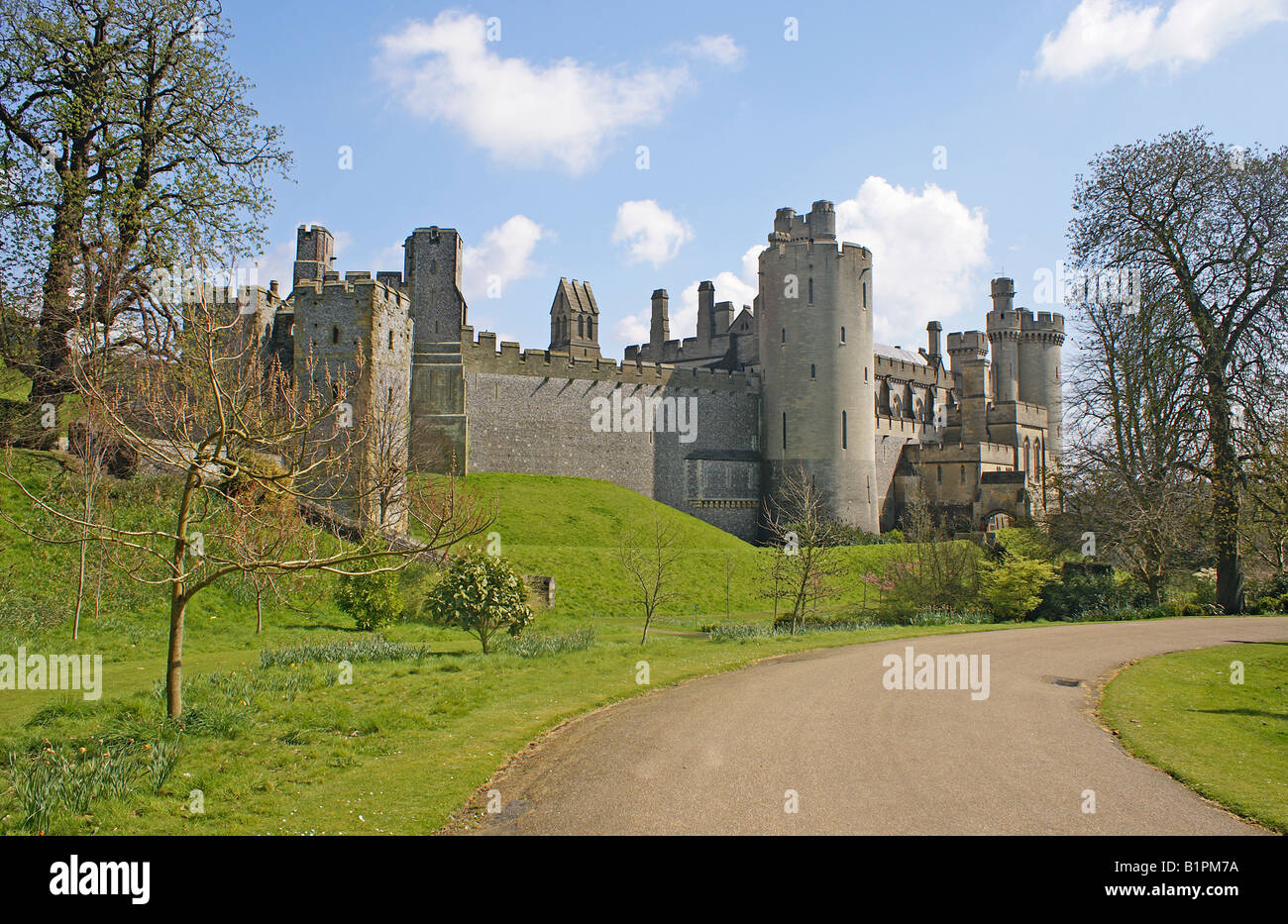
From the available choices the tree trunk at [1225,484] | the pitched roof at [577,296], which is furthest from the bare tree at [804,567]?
the pitched roof at [577,296]

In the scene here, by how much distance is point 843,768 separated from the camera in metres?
8.74

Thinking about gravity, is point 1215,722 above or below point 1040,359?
below

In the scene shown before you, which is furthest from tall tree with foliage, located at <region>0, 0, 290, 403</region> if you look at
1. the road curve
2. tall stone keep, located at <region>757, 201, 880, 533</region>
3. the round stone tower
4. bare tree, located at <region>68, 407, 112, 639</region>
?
the round stone tower

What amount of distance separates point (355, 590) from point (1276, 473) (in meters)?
18.5

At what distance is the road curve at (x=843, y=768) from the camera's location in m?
7.27

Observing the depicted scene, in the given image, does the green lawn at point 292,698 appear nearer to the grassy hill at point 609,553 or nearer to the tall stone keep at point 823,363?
the grassy hill at point 609,553

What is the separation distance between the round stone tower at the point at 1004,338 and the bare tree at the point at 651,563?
36555 mm

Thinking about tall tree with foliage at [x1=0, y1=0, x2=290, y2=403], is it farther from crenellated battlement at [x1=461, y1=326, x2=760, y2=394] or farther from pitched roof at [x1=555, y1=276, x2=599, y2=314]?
pitched roof at [x1=555, y1=276, x2=599, y2=314]

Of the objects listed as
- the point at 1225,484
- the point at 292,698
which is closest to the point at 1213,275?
the point at 1225,484

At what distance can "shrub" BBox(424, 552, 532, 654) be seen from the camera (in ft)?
58.0

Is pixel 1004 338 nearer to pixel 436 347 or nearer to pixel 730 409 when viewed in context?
pixel 730 409

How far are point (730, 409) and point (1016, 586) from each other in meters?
22.9

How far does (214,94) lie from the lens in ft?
74.1
